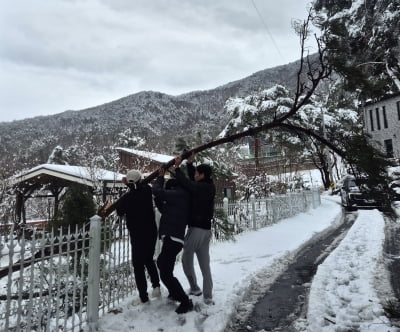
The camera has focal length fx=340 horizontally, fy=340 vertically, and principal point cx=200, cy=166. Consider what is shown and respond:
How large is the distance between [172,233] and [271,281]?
292 centimetres

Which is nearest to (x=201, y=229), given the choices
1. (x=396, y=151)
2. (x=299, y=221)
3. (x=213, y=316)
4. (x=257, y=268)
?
(x=213, y=316)

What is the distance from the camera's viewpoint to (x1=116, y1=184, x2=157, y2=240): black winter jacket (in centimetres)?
437

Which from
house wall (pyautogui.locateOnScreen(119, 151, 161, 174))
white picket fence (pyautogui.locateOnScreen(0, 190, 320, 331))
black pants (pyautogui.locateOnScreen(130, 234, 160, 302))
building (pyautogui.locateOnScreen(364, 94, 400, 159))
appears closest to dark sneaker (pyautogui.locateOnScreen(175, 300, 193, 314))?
black pants (pyautogui.locateOnScreen(130, 234, 160, 302))

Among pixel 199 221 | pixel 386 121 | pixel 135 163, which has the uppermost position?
pixel 386 121

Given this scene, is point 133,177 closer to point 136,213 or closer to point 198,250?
point 136,213

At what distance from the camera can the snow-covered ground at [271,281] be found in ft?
13.3

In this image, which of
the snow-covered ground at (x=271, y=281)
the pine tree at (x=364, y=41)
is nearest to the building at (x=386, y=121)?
the pine tree at (x=364, y=41)

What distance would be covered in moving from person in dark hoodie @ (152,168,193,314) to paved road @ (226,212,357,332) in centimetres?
74

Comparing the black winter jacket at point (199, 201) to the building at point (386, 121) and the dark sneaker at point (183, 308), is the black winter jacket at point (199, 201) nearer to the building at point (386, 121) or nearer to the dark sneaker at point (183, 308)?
the dark sneaker at point (183, 308)

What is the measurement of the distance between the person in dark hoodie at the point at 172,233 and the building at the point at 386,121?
33.1m

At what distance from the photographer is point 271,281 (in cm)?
624

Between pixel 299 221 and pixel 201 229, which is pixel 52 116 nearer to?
pixel 299 221

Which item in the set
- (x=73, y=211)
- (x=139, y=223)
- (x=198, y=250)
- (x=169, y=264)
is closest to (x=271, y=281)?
(x=198, y=250)

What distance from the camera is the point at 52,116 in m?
125
